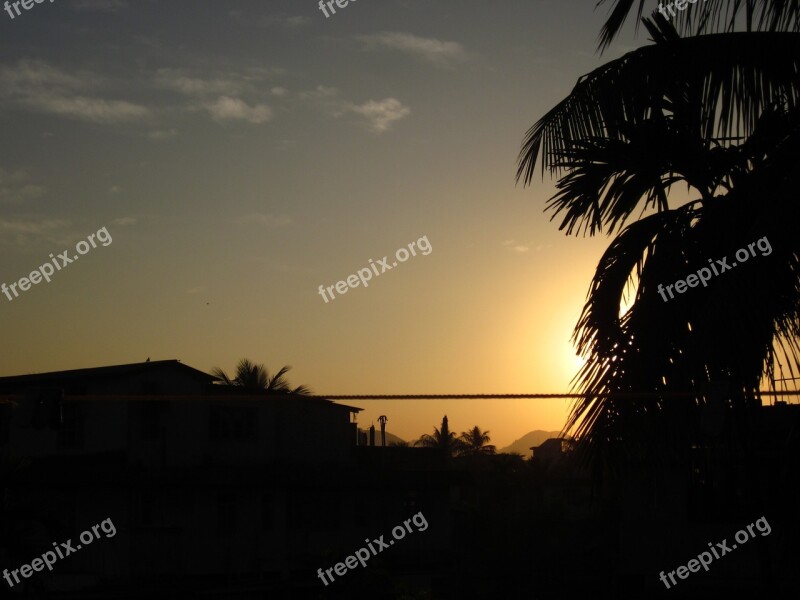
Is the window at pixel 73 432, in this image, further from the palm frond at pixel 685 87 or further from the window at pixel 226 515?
the palm frond at pixel 685 87

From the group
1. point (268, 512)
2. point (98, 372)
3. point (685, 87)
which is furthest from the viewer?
point (268, 512)

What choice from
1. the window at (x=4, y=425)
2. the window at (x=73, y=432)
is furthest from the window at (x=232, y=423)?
the window at (x=4, y=425)

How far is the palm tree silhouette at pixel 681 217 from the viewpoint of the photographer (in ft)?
24.4

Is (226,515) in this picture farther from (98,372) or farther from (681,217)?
(681,217)

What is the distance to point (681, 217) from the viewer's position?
9297 millimetres

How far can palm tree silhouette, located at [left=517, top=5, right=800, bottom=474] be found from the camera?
7445 millimetres

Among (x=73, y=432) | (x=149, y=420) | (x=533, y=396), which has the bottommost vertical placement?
(x=533, y=396)

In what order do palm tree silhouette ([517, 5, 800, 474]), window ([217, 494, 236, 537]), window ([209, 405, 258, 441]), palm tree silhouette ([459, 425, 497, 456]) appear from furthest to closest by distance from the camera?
palm tree silhouette ([459, 425, 497, 456])
window ([209, 405, 258, 441])
window ([217, 494, 236, 537])
palm tree silhouette ([517, 5, 800, 474])

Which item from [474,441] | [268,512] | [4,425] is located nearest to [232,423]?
[268,512]

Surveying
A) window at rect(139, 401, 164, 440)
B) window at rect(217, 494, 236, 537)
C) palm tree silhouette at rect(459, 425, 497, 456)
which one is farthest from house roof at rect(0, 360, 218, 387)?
palm tree silhouette at rect(459, 425, 497, 456)

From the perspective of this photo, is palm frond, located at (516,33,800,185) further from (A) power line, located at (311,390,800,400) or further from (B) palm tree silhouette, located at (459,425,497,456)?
(B) palm tree silhouette, located at (459,425,497,456)

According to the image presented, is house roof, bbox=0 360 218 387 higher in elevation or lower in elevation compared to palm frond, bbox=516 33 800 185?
higher

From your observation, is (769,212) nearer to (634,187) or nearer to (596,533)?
(634,187)

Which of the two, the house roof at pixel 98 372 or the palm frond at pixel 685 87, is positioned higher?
the house roof at pixel 98 372
